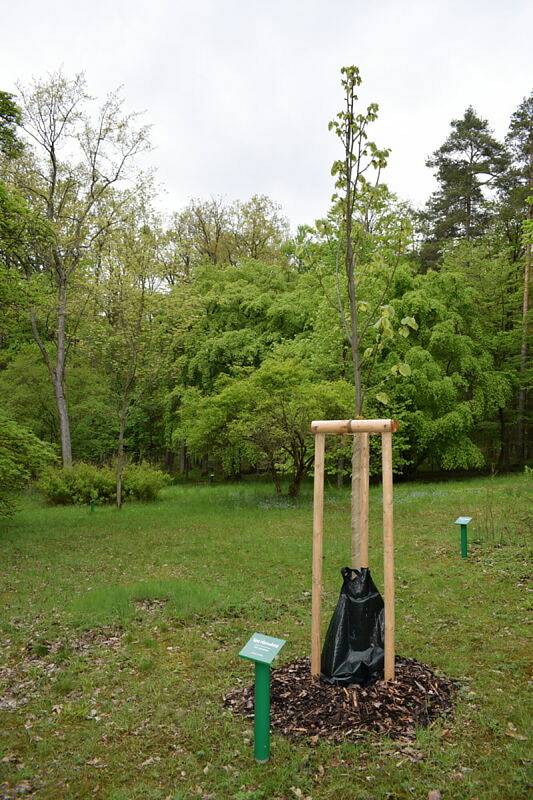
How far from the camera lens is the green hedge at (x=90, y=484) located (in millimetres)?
18078

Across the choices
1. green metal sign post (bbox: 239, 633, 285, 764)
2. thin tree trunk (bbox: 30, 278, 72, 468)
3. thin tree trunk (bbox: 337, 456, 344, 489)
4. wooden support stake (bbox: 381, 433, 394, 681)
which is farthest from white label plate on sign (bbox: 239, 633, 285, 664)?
thin tree trunk (bbox: 30, 278, 72, 468)

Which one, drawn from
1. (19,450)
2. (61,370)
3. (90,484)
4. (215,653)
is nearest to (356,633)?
(215,653)

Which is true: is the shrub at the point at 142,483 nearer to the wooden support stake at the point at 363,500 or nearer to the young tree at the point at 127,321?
the young tree at the point at 127,321

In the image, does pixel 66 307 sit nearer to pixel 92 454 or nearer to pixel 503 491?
pixel 92 454

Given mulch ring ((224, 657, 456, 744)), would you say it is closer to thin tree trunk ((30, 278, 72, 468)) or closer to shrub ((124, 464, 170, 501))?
shrub ((124, 464, 170, 501))

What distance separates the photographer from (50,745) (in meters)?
4.45

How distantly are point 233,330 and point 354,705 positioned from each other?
21.3m

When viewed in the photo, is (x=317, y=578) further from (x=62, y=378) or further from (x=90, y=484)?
(x=62, y=378)

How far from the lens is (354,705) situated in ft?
14.8

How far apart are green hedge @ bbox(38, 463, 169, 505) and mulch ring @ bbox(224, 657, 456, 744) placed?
45.5 feet

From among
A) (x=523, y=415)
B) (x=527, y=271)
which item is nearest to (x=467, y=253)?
(x=527, y=271)

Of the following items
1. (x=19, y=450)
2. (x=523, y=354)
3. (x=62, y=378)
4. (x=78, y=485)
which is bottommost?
(x=78, y=485)

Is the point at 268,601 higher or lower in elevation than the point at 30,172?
lower

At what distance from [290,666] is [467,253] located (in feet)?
72.3
